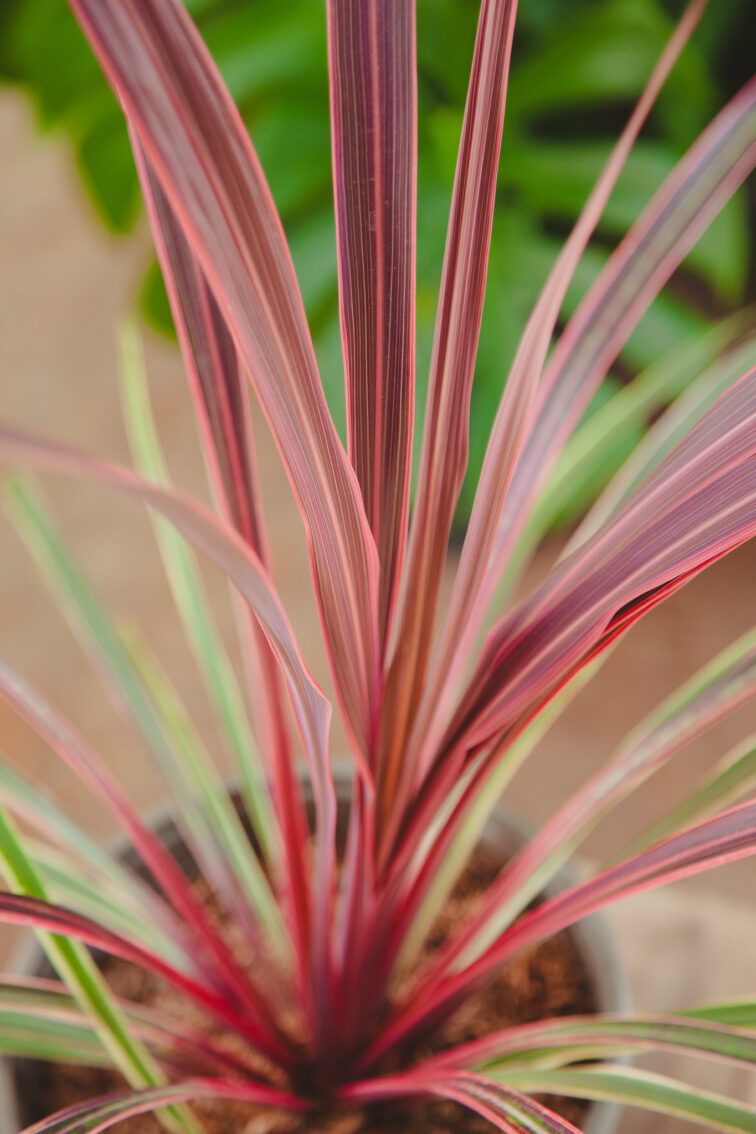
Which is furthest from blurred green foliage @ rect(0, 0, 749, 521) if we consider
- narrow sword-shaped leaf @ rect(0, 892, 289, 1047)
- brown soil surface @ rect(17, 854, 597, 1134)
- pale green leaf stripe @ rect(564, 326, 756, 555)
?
narrow sword-shaped leaf @ rect(0, 892, 289, 1047)

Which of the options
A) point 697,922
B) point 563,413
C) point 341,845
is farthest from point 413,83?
point 697,922

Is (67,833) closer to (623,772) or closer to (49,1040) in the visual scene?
(49,1040)

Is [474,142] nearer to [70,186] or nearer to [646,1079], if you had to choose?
[646,1079]

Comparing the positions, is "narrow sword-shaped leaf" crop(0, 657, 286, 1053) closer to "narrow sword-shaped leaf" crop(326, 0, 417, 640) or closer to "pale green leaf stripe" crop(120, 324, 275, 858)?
"pale green leaf stripe" crop(120, 324, 275, 858)

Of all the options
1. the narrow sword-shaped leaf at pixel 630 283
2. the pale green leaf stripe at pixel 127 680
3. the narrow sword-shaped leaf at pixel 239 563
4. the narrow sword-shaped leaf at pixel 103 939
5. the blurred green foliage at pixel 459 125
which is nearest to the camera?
the narrow sword-shaped leaf at pixel 239 563

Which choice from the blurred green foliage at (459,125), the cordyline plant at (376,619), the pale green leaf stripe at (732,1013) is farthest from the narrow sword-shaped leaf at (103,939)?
the blurred green foliage at (459,125)

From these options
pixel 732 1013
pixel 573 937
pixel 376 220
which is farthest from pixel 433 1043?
pixel 376 220

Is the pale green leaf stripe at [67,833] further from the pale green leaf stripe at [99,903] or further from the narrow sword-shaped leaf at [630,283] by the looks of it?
the narrow sword-shaped leaf at [630,283]
